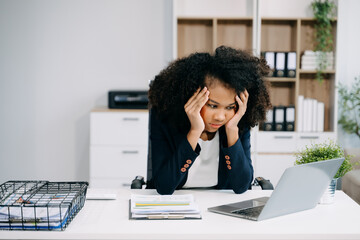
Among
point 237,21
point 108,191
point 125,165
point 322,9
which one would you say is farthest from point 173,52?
point 108,191

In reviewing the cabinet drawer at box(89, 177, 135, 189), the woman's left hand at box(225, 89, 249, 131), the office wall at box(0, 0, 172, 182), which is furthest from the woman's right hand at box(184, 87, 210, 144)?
the office wall at box(0, 0, 172, 182)

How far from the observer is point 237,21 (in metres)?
4.55

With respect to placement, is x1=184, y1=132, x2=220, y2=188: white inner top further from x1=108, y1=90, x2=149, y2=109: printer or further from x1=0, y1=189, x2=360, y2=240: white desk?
x1=108, y1=90, x2=149, y2=109: printer

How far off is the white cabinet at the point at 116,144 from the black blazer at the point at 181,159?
198 centimetres

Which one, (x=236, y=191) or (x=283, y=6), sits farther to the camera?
(x=283, y=6)

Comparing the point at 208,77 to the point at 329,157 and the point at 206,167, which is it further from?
A: the point at 329,157

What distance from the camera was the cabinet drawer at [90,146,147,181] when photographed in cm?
425

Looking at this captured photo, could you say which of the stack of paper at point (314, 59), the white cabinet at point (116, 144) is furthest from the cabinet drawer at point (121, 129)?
the stack of paper at point (314, 59)

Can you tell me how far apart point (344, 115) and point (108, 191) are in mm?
3298

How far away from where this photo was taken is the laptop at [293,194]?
1.53 meters

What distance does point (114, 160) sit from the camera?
4.25 m

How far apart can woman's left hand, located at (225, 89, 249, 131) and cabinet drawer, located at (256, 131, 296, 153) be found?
231 centimetres

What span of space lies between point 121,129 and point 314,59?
1.80 meters

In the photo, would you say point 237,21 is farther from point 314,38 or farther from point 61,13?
point 61,13
